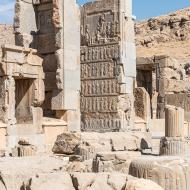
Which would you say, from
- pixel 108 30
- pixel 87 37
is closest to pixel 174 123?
pixel 108 30

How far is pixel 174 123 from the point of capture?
11938mm

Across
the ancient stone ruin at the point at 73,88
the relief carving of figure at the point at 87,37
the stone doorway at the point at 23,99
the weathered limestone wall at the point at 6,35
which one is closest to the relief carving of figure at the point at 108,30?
the ancient stone ruin at the point at 73,88

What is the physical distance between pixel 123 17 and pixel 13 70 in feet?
14.3

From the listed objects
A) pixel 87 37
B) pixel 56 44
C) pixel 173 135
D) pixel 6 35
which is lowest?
pixel 173 135

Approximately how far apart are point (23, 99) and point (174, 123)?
5040mm

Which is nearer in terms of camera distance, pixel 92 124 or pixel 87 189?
pixel 87 189

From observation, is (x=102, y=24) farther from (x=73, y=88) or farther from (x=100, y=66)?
(x=73, y=88)

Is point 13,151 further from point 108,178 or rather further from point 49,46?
point 108,178

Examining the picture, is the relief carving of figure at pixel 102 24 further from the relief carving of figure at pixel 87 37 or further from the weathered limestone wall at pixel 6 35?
the weathered limestone wall at pixel 6 35

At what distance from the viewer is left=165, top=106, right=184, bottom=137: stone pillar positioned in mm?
11781

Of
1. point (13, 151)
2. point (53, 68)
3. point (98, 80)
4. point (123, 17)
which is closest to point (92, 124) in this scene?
point (98, 80)

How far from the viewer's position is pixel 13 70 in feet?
46.0

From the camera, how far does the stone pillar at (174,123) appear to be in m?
11.8

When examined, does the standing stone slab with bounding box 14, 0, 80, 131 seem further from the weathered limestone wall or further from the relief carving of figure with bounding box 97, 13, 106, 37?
the weathered limestone wall
